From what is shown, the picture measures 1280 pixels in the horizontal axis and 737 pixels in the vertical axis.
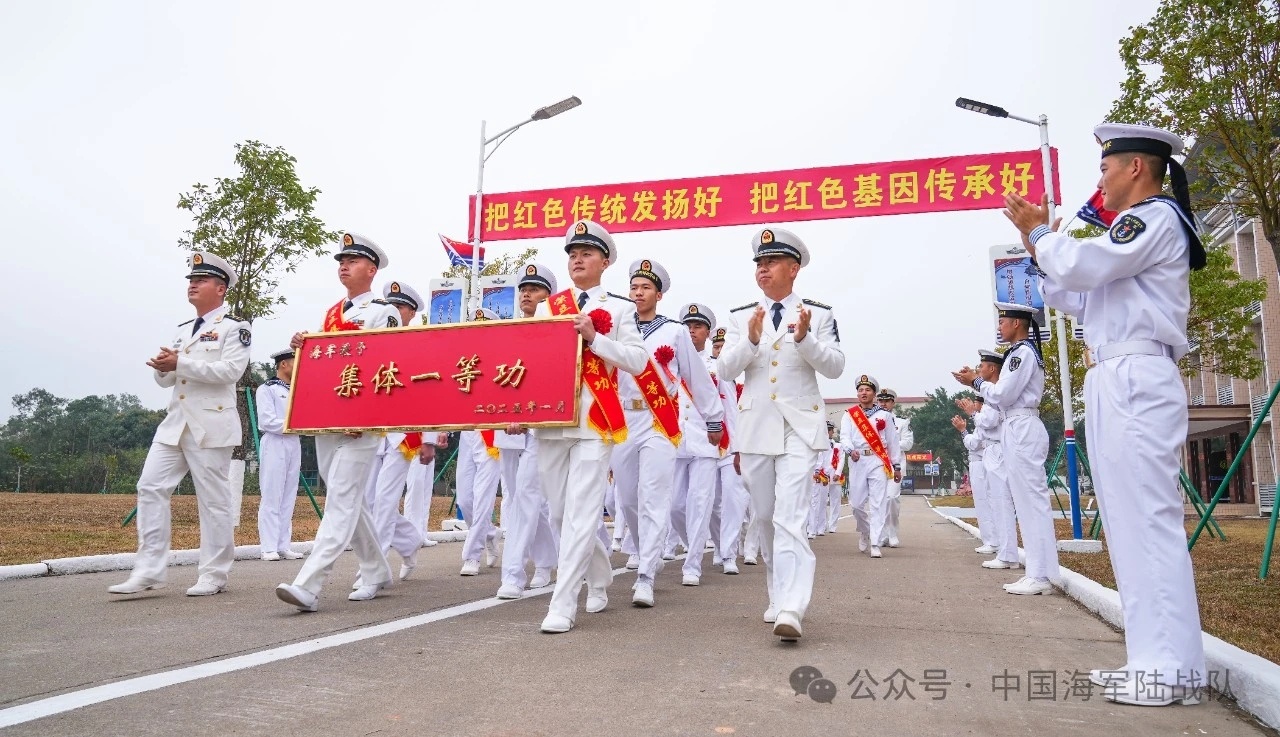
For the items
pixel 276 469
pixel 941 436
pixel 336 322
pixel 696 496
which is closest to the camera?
pixel 336 322

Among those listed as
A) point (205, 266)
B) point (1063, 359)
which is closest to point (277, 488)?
point (205, 266)

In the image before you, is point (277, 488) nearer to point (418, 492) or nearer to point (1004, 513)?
point (418, 492)

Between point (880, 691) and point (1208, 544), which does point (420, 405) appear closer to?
point (880, 691)

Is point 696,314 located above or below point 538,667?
above

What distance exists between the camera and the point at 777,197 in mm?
13773

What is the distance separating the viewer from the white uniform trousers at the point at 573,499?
487cm

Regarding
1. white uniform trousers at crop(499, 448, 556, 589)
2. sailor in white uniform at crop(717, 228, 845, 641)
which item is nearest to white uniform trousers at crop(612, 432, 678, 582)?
white uniform trousers at crop(499, 448, 556, 589)

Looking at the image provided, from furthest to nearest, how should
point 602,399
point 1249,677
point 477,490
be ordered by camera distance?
point 477,490 → point 602,399 → point 1249,677

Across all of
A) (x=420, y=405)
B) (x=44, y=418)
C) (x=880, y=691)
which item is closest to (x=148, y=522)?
(x=420, y=405)

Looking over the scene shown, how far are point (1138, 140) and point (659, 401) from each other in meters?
3.61

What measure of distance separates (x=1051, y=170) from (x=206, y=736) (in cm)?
1282

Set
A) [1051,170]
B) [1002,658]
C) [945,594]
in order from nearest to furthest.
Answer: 1. [1002,658]
2. [945,594]
3. [1051,170]

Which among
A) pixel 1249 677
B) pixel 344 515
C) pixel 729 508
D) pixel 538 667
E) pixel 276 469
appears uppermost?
pixel 276 469

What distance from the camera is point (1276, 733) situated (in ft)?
9.64
